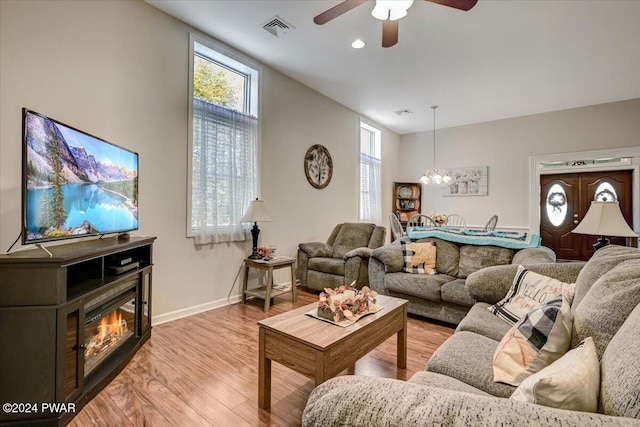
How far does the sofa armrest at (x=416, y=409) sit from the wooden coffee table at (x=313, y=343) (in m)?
0.76

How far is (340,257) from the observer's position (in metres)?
4.30

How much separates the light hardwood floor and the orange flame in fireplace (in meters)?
0.26

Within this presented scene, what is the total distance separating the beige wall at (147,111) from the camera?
2117 mm

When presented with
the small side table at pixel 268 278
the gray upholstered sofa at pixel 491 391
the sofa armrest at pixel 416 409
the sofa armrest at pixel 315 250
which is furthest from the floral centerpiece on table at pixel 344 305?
the sofa armrest at pixel 315 250

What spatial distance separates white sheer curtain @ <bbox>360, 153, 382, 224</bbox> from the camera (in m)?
6.13

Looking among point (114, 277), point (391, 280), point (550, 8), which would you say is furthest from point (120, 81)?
point (550, 8)

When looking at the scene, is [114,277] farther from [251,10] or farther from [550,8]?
[550,8]

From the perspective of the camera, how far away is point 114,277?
2.05m

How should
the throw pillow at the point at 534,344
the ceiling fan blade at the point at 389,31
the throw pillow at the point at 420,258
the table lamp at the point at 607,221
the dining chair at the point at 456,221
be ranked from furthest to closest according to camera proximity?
the dining chair at the point at 456,221, the throw pillow at the point at 420,258, the table lamp at the point at 607,221, the ceiling fan blade at the point at 389,31, the throw pillow at the point at 534,344

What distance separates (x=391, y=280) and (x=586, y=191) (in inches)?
189

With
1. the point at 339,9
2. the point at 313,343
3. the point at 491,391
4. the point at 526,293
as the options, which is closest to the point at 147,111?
the point at 339,9

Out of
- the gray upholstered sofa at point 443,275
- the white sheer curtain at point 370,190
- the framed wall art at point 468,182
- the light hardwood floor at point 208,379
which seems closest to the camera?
the light hardwood floor at point 208,379

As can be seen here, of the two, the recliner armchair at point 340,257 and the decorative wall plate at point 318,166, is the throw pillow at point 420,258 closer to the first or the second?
the recliner armchair at point 340,257

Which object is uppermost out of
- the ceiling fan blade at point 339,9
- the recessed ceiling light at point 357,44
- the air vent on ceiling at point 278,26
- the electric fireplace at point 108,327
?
the air vent on ceiling at point 278,26
